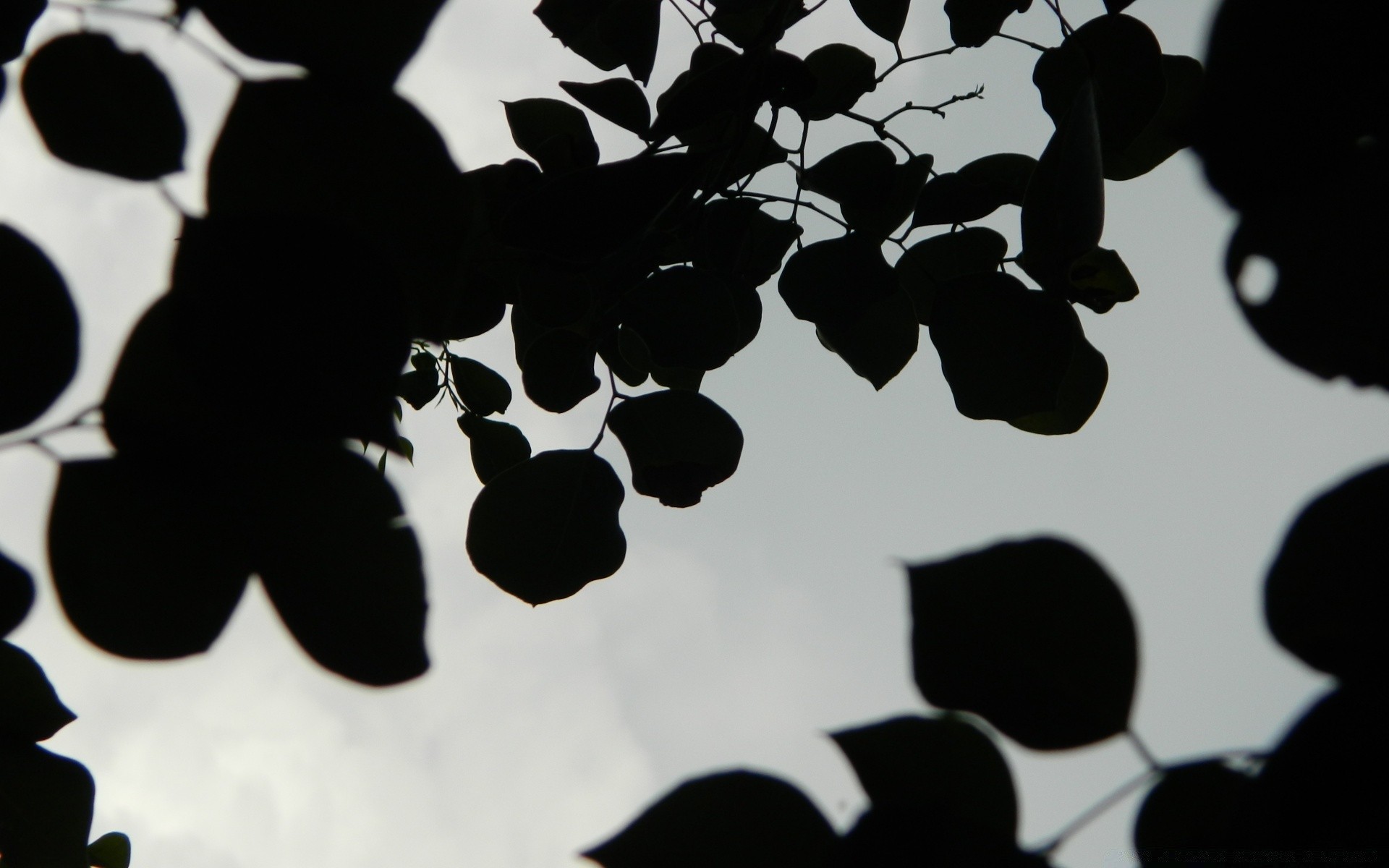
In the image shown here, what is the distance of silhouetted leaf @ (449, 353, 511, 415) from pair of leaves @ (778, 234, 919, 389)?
45cm

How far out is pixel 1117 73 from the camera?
2.82 ft

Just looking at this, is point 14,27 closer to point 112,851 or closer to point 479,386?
point 479,386

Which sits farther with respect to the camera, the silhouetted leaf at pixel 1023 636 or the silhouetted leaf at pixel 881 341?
the silhouetted leaf at pixel 881 341

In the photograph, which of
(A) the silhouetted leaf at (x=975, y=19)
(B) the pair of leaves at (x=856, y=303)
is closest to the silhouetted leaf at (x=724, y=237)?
(B) the pair of leaves at (x=856, y=303)

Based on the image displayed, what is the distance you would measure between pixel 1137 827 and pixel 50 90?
55cm

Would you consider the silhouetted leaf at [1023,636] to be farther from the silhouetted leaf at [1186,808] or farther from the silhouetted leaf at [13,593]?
the silhouetted leaf at [13,593]

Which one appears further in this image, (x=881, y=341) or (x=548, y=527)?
(x=881, y=341)

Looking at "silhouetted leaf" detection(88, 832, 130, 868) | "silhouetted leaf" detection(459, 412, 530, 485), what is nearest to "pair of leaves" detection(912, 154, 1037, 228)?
"silhouetted leaf" detection(459, 412, 530, 485)

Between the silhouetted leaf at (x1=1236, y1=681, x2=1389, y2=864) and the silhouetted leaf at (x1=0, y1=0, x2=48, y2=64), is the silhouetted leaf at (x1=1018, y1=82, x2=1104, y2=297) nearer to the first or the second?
the silhouetted leaf at (x1=1236, y1=681, x2=1389, y2=864)

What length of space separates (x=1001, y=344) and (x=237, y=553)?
57cm

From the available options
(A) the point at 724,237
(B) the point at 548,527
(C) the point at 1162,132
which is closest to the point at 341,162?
(B) the point at 548,527

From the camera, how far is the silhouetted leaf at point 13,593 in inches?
16.8

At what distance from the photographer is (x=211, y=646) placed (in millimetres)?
395

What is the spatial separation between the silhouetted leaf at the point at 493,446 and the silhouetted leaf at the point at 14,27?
2.23ft
